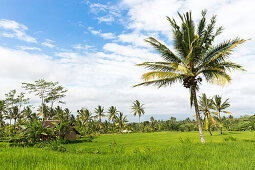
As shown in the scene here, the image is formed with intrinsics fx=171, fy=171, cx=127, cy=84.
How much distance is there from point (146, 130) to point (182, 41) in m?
56.3

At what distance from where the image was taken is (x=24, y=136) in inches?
438

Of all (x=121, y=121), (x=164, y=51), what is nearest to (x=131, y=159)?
(x=164, y=51)

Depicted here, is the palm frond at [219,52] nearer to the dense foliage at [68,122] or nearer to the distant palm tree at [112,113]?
the dense foliage at [68,122]

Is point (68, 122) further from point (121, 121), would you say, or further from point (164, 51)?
point (121, 121)

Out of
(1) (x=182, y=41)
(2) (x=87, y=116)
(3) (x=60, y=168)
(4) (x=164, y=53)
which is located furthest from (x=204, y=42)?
(2) (x=87, y=116)

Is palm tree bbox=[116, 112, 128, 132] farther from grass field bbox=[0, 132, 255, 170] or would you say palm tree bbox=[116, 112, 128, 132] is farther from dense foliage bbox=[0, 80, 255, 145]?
grass field bbox=[0, 132, 255, 170]

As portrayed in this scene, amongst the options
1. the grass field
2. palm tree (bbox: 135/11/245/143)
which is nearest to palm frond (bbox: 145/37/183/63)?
palm tree (bbox: 135/11/245/143)

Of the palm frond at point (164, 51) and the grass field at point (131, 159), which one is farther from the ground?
the palm frond at point (164, 51)

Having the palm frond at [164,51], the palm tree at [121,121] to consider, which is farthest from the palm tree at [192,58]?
the palm tree at [121,121]

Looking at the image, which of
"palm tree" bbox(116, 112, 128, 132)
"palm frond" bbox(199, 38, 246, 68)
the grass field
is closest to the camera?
the grass field

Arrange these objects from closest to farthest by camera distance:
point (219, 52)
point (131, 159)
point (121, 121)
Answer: point (131, 159), point (219, 52), point (121, 121)

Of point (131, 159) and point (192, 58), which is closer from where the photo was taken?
point (131, 159)

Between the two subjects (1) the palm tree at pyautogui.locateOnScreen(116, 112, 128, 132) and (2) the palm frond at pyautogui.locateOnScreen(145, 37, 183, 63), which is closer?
(2) the palm frond at pyautogui.locateOnScreen(145, 37, 183, 63)

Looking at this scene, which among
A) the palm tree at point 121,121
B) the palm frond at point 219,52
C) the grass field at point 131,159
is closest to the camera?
the grass field at point 131,159
